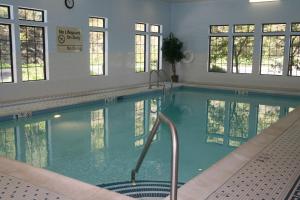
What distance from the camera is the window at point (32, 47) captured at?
751 cm

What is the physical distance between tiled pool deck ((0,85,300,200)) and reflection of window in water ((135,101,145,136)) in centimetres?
217

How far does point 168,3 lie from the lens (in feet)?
38.8

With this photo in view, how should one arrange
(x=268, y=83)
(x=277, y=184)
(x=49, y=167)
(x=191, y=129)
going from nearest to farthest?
(x=277, y=184), (x=49, y=167), (x=191, y=129), (x=268, y=83)

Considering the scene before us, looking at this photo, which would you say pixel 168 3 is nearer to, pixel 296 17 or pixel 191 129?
pixel 296 17

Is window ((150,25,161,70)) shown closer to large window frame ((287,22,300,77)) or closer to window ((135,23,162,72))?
window ((135,23,162,72))

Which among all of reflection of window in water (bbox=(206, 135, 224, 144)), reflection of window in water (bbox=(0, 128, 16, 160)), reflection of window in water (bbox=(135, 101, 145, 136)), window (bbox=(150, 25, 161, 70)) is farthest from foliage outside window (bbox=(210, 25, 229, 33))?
reflection of window in water (bbox=(0, 128, 16, 160))

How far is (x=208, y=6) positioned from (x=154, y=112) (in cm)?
557

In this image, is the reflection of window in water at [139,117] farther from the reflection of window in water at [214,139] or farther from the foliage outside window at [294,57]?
the foliage outside window at [294,57]

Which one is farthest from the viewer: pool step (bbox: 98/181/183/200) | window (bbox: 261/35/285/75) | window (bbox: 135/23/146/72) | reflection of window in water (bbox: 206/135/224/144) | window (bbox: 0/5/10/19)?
window (bbox: 135/23/146/72)

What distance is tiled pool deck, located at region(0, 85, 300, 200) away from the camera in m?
2.49

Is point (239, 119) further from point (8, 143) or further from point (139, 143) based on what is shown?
point (8, 143)

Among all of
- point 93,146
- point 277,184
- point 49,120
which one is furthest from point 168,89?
point 277,184

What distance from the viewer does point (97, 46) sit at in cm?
937

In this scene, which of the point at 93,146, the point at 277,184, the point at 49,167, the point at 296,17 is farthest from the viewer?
the point at 296,17
